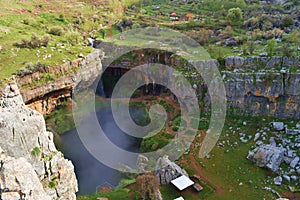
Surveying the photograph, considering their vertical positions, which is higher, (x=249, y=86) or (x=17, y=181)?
(x=17, y=181)

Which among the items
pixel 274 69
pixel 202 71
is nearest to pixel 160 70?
pixel 202 71

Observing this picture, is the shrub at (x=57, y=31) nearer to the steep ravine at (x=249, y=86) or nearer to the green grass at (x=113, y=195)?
the steep ravine at (x=249, y=86)

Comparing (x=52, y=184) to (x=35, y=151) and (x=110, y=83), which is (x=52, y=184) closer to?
(x=35, y=151)

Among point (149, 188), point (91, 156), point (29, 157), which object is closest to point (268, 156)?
point (149, 188)

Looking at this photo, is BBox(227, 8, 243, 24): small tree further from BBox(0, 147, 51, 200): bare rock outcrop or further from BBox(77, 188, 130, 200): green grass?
BBox(0, 147, 51, 200): bare rock outcrop

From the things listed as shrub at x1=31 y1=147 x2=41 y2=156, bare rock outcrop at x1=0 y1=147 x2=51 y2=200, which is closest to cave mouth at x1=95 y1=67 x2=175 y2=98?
shrub at x1=31 y1=147 x2=41 y2=156
